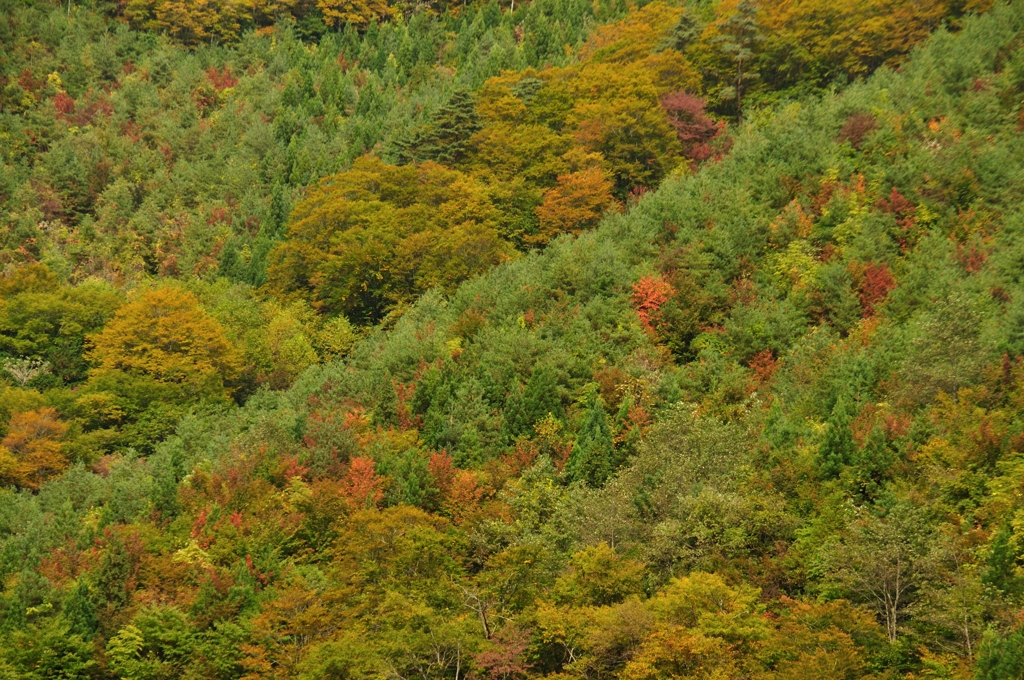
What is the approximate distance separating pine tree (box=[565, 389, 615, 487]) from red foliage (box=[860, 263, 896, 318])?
47.8 ft

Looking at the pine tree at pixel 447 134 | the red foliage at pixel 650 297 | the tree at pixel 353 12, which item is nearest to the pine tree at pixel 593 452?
the red foliage at pixel 650 297

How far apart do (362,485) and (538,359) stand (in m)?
11.3

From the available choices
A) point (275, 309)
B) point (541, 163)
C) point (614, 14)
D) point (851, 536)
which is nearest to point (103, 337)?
point (275, 309)

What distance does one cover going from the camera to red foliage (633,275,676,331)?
181 feet

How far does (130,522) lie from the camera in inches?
1903

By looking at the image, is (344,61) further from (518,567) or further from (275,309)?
(518,567)

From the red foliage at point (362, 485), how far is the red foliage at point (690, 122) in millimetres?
34501

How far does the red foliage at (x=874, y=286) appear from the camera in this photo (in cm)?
5272

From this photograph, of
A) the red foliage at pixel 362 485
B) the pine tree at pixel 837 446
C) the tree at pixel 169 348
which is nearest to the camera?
the pine tree at pixel 837 446

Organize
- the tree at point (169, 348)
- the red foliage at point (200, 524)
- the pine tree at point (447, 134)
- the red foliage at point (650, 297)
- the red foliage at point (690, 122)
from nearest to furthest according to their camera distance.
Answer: the red foliage at point (200, 524) < the red foliage at point (650, 297) < the tree at point (169, 348) < the red foliage at point (690, 122) < the pine tree at point (447, 134)

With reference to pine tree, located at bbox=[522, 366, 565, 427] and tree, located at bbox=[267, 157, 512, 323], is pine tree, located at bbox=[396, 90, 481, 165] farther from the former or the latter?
pine tree, located at bbox=[522, 366, 565, 427]

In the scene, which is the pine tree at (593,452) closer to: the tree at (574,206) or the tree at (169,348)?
the tree at (574,206)

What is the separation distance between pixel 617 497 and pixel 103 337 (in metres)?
34.9

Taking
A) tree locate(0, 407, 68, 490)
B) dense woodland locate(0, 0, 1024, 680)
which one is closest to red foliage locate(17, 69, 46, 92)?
dense woodland locate(0, 0, 1024, 680)
